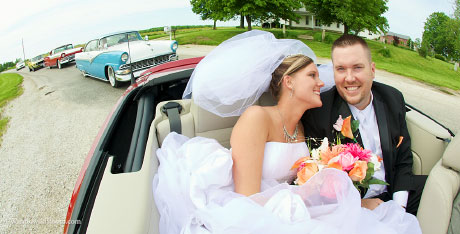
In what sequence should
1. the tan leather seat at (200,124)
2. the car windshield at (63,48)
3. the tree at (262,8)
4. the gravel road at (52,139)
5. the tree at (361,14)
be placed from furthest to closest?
the tree at (361,14)
the tree at (262,8)
the car windshield at (63,48)
the gravel road at (52,139)
the tan leather seat at (200,124)

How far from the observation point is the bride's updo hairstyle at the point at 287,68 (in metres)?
2.02

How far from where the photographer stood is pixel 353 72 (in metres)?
2.10

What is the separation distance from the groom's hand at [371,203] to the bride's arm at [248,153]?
2.56 feet

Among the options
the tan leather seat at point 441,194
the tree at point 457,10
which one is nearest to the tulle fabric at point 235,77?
the tan leather seat at point 441,194

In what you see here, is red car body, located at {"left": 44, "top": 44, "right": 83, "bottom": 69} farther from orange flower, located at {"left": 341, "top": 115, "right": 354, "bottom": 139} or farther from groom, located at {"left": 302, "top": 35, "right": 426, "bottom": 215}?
orange flower, located at {"left": 341, "top": 115, "right": 354, "bottom": 139}

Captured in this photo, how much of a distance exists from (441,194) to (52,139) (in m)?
6.94

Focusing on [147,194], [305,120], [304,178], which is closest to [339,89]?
[305,120]

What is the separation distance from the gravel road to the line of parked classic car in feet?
2.90

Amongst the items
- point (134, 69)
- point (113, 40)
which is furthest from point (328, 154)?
point (113, 40)

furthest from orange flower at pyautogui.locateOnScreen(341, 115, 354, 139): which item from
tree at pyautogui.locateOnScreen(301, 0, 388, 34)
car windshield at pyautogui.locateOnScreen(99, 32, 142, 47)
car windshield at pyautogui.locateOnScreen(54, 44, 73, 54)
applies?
tree at pyautogui.locateOnScreen(301, 0, 388, 34)

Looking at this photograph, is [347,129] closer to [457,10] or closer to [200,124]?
[200,124]

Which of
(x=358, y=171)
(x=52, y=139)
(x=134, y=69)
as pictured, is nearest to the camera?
(x=358, y=171)

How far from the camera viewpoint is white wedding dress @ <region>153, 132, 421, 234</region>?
1390 millimetres

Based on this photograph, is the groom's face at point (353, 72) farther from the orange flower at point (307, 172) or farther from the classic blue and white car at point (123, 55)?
the classic blue and white car at point (123, 55)
